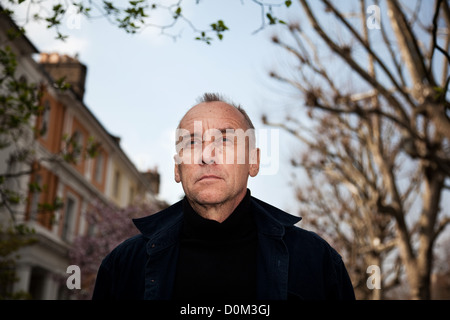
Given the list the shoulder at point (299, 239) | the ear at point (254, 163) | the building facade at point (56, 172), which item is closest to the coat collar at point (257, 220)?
the shoulder at point (299, 239)

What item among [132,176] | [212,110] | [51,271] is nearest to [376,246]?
[212,110]

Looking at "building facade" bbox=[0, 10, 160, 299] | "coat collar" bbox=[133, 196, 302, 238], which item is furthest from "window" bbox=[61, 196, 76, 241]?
"coat collar" bbox=[133, 196, 302, 238]

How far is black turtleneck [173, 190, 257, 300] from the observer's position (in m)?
2.04

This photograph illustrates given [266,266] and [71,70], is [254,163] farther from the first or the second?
[71,70]

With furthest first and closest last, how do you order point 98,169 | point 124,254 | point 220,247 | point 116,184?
1. point 116,184
2. point 98,169
3. point 124,254
4. point 220,247

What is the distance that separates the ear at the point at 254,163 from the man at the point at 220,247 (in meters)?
0.05

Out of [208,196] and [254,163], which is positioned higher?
[254,163]

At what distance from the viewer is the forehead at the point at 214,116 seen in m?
2.22

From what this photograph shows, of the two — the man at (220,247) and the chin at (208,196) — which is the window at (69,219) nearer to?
the man at (220,247)

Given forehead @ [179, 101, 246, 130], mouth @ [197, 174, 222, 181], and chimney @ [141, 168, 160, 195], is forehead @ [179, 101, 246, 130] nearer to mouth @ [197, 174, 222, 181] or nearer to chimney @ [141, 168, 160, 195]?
mouth @ [197, 174, 222, 181]

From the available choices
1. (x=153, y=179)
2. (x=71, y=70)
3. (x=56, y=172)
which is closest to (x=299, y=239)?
(x=56, y=172)

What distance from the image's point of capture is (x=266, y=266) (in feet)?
6.71

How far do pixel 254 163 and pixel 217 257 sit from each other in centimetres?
50
